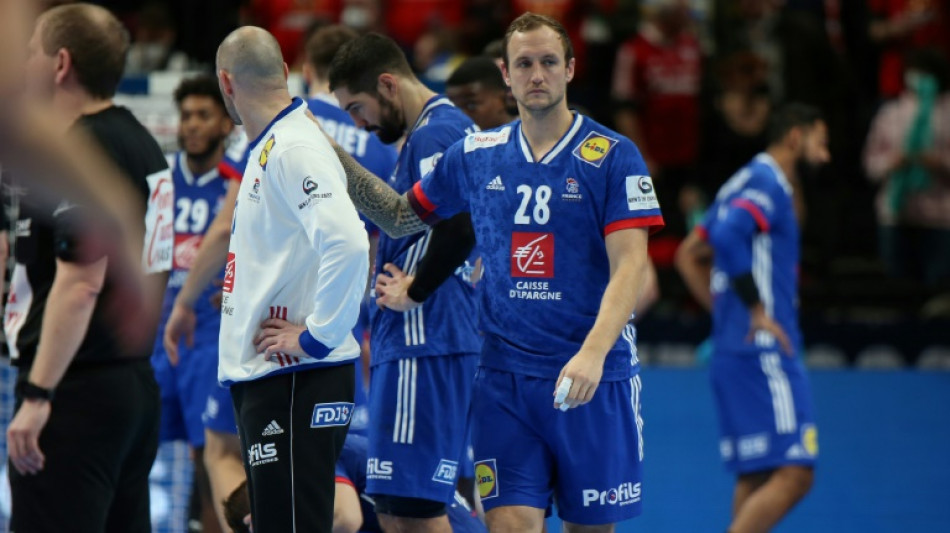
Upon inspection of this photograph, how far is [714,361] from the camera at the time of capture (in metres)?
8.58

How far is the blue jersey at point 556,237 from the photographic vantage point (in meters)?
5.38

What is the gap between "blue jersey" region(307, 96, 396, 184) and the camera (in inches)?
275

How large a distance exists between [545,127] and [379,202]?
0.82 m

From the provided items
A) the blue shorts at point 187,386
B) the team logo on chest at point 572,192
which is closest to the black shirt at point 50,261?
the team logo on chest at point 572,192

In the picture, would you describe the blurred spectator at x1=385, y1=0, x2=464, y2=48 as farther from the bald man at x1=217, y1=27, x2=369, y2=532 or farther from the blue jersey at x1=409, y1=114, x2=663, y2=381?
the bald man at x1=217, y1=27, x2=369, y2=532

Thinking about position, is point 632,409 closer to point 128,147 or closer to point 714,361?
point 128,147

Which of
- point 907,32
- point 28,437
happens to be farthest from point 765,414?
point 907,32

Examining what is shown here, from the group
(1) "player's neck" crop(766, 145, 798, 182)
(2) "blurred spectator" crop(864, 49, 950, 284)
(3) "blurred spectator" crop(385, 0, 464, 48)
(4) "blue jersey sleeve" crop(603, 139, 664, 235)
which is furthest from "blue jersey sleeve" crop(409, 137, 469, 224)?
(2) "blurred spectator" crop(864, 49, 950, 284)

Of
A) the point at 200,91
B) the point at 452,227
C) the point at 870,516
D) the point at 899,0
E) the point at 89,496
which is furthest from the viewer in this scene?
the point at 899,0

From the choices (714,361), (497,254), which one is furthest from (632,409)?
(714,361)

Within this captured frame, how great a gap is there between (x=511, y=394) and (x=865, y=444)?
7.51m

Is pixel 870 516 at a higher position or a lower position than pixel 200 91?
lower

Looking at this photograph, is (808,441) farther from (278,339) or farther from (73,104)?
(73,104)

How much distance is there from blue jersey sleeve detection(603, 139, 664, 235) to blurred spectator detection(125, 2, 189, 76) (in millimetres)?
9533
